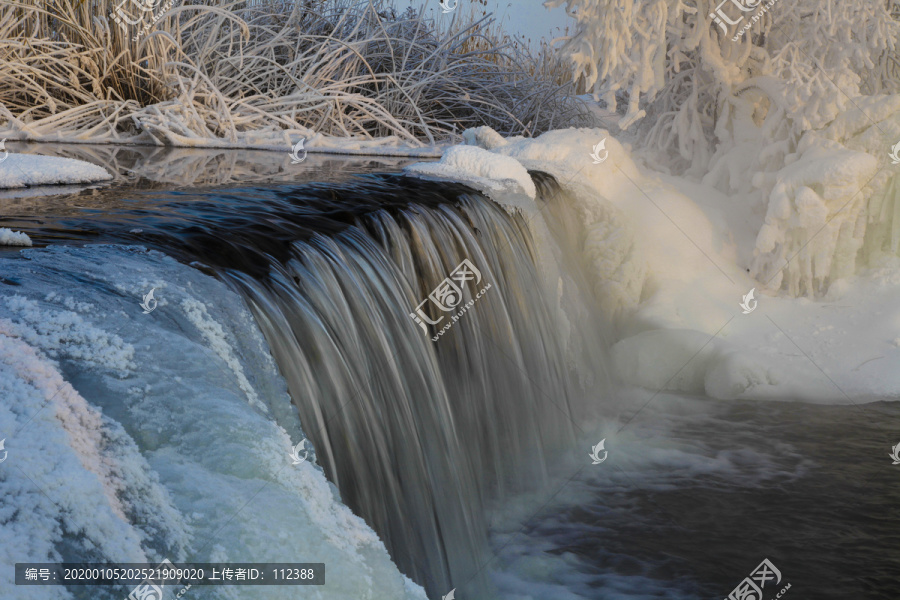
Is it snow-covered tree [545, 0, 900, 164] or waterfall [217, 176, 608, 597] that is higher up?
snow-covered tree [545, 0, 900, 164]

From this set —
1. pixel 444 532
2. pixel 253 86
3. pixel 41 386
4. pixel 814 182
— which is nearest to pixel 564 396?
pixel 444 532

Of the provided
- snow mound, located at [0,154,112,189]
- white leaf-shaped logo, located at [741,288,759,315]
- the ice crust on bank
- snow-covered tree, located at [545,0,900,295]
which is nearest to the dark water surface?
white leaf-shaped logo, located at [741,288,759,315]

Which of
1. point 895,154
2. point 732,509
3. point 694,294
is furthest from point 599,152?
point 732,509

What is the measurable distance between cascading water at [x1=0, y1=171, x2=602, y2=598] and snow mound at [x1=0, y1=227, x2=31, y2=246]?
8.0 inches

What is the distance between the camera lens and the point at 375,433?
7.72ft

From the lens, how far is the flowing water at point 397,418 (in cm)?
132

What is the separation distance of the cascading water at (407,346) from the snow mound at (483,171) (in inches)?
8.4

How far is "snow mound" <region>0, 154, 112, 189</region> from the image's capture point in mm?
3061

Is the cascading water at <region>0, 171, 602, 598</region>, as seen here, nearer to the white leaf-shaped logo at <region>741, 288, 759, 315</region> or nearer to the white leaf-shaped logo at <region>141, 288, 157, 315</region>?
the white leaf-shaped logo at <region>141, 288, 157, 315</region>

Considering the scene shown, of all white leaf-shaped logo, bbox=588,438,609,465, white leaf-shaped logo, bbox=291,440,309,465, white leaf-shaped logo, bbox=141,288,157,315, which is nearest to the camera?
→ white leaf-shaped logo, bbox=291,440,309,465

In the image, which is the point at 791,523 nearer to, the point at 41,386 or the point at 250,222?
the point at 250,222

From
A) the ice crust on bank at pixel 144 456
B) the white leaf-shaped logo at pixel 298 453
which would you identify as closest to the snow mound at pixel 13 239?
the ice crust on bank at pixel 144 456

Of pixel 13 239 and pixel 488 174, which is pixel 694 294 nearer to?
pixel 488 174

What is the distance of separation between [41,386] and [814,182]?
4.18m
